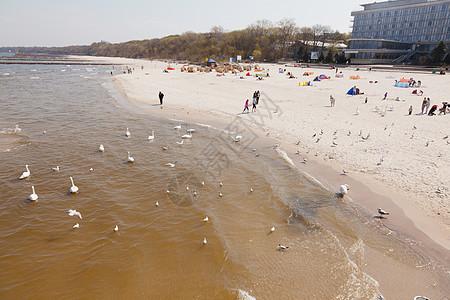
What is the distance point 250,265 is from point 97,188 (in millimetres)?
8984

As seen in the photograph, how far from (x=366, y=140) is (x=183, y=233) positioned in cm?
1533

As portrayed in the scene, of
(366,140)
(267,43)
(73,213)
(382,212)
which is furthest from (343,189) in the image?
(267,43)

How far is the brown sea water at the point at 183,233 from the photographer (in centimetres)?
768

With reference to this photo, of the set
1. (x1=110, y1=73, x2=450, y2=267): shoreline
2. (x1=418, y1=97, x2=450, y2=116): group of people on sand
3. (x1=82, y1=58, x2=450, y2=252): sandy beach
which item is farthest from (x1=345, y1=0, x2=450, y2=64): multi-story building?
(x1=110, y1=73, x2=450, y2=267): shoreline

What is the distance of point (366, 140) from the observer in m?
18.3

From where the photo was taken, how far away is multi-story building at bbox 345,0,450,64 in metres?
93.3

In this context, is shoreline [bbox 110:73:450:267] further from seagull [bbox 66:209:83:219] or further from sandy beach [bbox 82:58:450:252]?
seagull [bbox 66:209:83:219]

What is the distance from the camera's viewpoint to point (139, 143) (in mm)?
19000

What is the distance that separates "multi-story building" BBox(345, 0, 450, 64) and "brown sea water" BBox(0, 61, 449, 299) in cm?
9815

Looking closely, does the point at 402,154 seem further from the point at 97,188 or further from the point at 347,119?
the point at 97,188

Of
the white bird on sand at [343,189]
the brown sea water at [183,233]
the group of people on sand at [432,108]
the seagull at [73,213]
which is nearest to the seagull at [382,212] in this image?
the brown sea water at [183,233]

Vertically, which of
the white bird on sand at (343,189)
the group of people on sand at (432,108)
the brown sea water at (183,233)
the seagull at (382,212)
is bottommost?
the brown sea water at (183,233)

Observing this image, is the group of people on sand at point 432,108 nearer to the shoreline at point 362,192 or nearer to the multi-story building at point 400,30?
the shoreline at point 362,192

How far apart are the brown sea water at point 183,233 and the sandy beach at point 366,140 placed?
5.25ft
